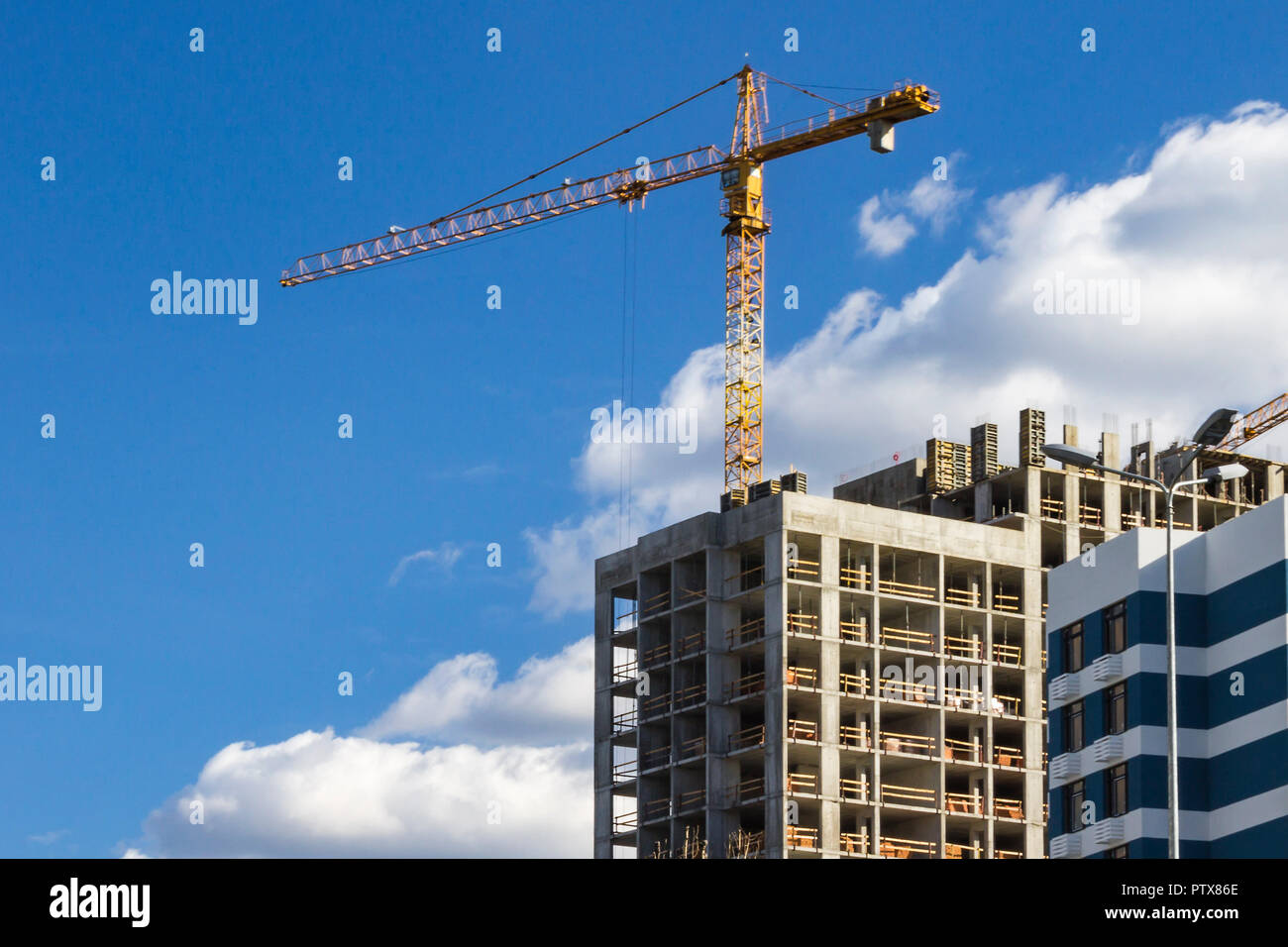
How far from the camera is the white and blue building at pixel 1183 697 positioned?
242 ft

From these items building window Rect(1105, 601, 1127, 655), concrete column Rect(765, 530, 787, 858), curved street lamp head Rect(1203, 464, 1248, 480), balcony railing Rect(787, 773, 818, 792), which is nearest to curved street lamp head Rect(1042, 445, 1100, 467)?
curved street lamp head Rect(1203, 464, 1248, 480)

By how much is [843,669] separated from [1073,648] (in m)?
48.3

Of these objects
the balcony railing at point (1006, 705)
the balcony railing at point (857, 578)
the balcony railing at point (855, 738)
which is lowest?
the balcony railing at point (855, 738)

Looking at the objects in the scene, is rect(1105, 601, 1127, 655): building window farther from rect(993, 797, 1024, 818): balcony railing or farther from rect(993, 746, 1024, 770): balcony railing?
rect(993, 746, 1024, 770): balcony railing

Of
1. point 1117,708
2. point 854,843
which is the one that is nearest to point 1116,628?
point 1117,708

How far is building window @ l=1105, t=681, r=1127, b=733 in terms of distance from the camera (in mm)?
79062

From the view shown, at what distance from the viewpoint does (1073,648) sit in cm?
8319

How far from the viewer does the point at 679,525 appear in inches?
5379

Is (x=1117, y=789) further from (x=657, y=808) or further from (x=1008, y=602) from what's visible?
(x=657, y=808)

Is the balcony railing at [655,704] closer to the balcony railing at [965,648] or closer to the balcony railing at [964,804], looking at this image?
the balcony railing at [965,648]

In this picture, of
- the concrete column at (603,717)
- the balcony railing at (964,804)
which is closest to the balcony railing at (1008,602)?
the balcony railing at (964,804)

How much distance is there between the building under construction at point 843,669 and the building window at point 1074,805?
135 feet

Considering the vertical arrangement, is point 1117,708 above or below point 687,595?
below
